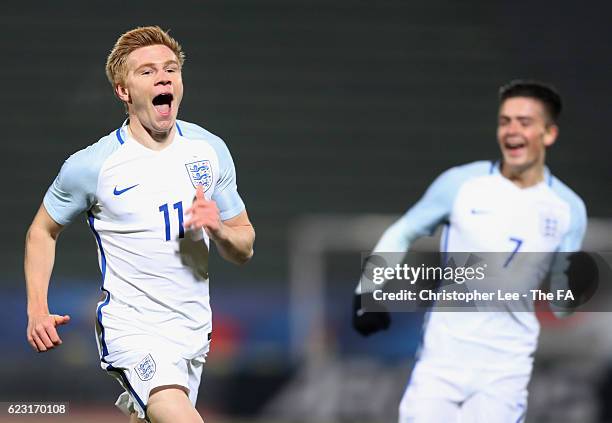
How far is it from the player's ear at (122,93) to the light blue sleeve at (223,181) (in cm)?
27

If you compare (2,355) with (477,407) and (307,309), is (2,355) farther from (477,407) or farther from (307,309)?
(477,407)

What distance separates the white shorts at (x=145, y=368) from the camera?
4.01m

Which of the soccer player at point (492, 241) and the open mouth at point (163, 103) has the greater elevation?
the open mouth at point (163, 103)

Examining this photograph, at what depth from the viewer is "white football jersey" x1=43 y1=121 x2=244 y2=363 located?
4055mm

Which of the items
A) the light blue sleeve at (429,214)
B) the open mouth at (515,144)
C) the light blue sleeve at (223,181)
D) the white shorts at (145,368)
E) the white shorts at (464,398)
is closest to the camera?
the white shorts at (145,368)

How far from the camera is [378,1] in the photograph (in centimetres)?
1245

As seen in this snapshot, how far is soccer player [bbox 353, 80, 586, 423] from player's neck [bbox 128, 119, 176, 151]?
1496mm

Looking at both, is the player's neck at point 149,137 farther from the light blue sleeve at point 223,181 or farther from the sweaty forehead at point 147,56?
the sweaty forehead at point 147,56

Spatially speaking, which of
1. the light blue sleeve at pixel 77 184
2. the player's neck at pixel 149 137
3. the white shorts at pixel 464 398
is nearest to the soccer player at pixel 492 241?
the white shorts at pixel 464 398

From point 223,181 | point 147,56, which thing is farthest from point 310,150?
point 147,56

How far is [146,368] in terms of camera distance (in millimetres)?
4027

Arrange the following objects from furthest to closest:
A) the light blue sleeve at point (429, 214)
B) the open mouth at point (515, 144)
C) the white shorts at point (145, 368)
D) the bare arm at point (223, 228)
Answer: the open mouth at point (515, 144) < the light blue sleeve at point (429, 214) < the white shorts at point (145, 368) < the bare arm at point (223, 228)

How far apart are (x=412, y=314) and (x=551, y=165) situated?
10.0 feet

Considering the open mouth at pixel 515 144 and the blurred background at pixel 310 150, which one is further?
the blurred background at pixel 310 150
